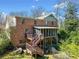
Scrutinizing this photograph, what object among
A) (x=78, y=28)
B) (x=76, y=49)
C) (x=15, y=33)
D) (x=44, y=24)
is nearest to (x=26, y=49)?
(x=15, y=33)

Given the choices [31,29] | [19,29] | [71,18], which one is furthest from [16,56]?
[71,18]

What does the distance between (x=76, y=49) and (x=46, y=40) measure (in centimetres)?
1633

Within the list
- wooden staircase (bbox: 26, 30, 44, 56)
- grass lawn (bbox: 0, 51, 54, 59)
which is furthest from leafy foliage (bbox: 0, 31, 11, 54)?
wooden staircase (bbox: 26, 30, 44, 56)

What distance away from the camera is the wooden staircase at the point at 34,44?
107ft

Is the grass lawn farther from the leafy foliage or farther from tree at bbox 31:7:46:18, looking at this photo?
tree at bbox 31:7:46:18

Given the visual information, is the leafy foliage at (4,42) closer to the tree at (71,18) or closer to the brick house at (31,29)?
the brick house at (31,29)

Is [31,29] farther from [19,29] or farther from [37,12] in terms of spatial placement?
[37,12]

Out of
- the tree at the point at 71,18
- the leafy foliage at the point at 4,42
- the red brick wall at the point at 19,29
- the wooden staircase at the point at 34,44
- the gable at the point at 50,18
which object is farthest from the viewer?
the gable at the point at 50,18

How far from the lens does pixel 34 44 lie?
3478 centimetres

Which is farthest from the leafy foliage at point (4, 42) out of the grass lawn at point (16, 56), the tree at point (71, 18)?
the tree at point (71, 18)

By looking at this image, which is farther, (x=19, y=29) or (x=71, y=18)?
(x=71, y=18)

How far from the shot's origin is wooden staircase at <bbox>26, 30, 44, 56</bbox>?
32.5 m

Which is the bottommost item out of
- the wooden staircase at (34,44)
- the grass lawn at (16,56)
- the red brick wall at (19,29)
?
the grass lawn at (16,56)

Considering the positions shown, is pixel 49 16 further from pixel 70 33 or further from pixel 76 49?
pixel 76 49
